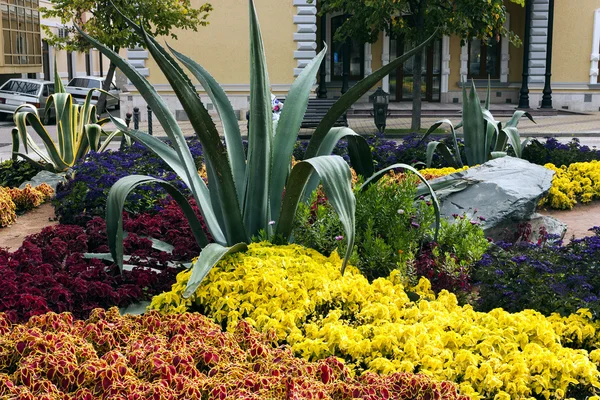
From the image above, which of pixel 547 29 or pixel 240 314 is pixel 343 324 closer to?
pixel 240 314

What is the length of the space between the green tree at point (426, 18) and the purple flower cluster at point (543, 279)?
11996 mm

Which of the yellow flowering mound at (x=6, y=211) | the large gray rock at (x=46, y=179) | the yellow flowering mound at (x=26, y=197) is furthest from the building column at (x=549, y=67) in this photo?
the yellow flowering mound at (x=6, y=211)

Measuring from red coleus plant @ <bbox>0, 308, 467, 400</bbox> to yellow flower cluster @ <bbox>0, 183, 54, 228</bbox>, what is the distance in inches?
174

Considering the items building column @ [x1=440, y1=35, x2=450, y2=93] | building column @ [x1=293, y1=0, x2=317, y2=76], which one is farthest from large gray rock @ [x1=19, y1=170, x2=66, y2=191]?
building column @ [x1=440, y1=35, x2=450, y2=93]

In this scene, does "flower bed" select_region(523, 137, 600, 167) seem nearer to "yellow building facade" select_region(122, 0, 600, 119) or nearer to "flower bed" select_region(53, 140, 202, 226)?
"flower bed" select_region(53, 140, 202, 226)

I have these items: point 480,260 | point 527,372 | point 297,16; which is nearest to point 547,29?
point 297,16

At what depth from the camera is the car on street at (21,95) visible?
24.9 metres

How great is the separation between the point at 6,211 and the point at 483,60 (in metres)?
24.0

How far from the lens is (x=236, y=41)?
2438cm

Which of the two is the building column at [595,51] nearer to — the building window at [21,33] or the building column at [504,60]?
the building column at [504,60]

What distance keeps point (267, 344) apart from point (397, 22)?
15.4m

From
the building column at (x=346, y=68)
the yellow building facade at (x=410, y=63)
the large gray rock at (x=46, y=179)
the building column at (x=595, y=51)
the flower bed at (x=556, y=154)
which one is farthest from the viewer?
the building column at (x=595, y=51)

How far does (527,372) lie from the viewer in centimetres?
354

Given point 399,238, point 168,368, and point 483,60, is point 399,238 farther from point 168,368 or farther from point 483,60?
point 483,60
